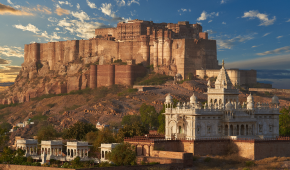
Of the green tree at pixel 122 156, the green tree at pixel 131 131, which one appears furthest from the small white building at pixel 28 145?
the green tree at pixel 122 156

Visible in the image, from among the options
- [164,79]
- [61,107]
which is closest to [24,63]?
[61,107]

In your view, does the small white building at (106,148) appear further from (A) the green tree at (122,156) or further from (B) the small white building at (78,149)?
(A) the green tree at (122,156)

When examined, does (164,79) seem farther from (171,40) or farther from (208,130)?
(208,130)

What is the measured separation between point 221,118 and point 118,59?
67647 mm

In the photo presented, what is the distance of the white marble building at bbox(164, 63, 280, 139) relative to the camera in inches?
2323

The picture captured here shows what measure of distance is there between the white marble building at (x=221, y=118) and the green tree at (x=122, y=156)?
29.1ft

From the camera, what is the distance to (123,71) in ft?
388

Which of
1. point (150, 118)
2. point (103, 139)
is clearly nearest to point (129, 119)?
point (150, 118)

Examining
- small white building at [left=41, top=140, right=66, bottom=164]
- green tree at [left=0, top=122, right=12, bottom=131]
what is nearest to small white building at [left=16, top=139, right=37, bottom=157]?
small white building at [left=41, top=140, right=66, bottom=164]

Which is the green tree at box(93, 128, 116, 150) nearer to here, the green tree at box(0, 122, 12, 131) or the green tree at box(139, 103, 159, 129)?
the green tree at box(139, 103, 159, 129)

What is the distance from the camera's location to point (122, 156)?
5178cm

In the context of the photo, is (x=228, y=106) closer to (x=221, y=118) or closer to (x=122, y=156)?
(x=221, y=118)

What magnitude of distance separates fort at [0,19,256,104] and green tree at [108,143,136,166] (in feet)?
190

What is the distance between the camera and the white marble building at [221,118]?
194 ft
